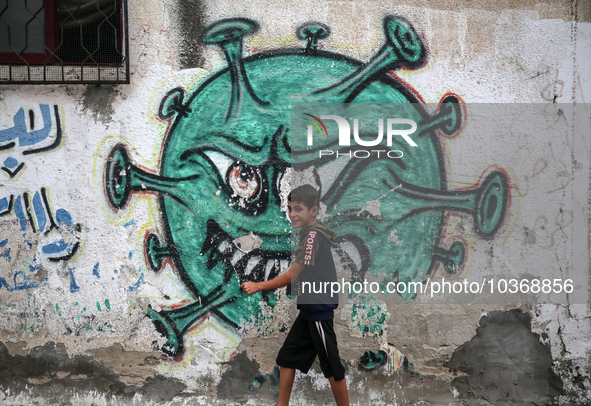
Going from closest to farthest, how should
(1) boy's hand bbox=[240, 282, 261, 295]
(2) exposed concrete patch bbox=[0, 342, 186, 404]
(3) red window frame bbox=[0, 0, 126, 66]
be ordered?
(1) boy's hand bbox=[240, 282, 261, 295] → (2) exposed concrete patch bbox=[0, 342, 186, 404] → (3) red window frame bbox=[0, 0, 126, 66]

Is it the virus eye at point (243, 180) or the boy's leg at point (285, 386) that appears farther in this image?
the virus eye at point (243, 180)

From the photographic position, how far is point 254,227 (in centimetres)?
388

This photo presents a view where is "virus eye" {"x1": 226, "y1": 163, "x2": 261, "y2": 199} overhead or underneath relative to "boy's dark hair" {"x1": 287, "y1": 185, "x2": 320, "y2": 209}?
overhead

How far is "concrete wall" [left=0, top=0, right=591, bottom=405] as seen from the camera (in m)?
3.84

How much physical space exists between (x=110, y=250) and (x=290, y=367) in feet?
5.13

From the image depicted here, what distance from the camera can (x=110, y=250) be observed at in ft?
12.7

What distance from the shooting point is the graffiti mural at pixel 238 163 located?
3854mm

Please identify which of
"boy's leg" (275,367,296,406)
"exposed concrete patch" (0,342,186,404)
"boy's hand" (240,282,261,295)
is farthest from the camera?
"exposed concrete patch" (0,342,186,404)

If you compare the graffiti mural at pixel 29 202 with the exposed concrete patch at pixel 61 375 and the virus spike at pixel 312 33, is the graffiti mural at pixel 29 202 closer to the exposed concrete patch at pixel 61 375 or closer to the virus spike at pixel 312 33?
the exposed concrete patch at pixel 61 375

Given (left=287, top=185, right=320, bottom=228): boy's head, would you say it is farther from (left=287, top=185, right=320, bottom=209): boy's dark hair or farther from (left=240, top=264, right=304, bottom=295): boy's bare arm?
(left=240, top=264, right=304, bottom=295): boy's bare arm

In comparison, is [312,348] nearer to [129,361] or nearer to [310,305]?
[310,305]

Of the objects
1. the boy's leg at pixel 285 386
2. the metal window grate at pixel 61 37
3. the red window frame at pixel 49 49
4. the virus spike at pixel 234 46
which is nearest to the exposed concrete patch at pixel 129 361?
the boy's leg at pixel 285 386

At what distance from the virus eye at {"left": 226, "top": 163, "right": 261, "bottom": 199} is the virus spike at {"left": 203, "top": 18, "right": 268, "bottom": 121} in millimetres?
373

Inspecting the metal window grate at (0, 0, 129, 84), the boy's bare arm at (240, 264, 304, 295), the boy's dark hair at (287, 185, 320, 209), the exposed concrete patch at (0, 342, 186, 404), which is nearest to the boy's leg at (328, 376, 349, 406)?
the boy's bare arm at (240, 264, 304, 295)
